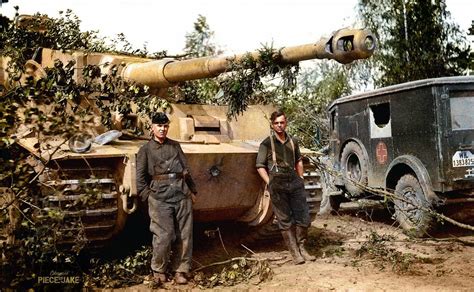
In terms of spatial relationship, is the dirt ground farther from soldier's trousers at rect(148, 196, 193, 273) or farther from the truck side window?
the truck side window

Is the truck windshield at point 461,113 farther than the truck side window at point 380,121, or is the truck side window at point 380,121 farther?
the truck side window at point 380,121

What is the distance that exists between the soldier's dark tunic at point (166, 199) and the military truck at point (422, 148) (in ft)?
7.33

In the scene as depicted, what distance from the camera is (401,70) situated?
23156 mm

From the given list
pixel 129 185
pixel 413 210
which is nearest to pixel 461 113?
pixel 413 210

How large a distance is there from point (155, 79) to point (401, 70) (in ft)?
59.6

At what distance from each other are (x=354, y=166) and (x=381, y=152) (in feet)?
3.86

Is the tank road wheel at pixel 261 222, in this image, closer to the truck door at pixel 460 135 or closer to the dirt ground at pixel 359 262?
the dirt ground at pixel 359 262

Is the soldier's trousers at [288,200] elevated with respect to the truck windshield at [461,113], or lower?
lower

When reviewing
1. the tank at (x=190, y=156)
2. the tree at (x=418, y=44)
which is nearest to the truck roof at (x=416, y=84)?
the tank at (x=190, y=156)

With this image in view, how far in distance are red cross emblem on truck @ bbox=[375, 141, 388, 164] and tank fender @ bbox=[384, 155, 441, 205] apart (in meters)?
0.33

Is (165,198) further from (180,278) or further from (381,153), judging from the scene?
(381,153)

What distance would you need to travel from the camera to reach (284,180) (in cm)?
653

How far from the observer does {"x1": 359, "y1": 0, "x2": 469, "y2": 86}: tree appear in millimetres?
22655

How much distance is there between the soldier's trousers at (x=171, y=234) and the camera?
5.77 metres
